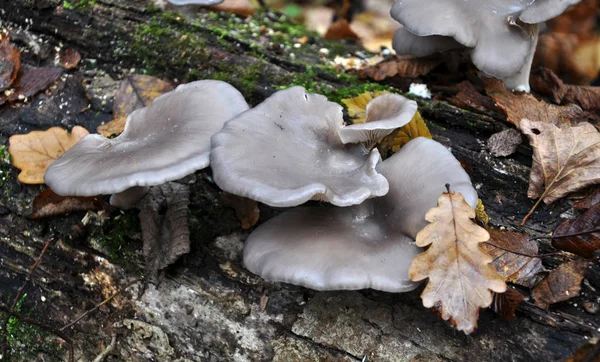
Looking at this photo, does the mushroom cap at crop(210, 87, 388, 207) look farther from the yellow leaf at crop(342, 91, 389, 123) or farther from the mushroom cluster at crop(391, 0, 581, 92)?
the mushroom cluster at crop(391, 0, 581, 92)

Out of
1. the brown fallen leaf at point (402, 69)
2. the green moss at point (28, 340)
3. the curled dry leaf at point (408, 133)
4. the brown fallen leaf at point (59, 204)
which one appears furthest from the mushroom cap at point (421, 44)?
the green moss at point (28, 340)

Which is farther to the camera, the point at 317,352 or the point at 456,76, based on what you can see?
the point at 456,76

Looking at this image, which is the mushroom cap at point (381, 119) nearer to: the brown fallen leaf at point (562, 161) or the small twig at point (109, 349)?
the brown fallen leaf at point (562, 161)

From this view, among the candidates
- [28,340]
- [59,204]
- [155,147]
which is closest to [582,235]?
[155,147]

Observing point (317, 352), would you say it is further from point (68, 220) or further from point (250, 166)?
point (68, 220)

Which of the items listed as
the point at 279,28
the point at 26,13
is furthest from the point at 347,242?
the point at 26,13

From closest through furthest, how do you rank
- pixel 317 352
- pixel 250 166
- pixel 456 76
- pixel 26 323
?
pixel 250 166, pixel 317 352, pixel 26 323, pixel 456 76

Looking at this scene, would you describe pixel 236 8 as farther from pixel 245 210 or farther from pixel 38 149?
pixel 245 210

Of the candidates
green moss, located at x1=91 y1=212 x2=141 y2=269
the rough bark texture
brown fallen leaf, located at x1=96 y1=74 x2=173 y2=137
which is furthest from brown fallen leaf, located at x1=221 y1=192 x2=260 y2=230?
brown fallen leaf, located at x1=96 y1=74 x2=173 y2=137
